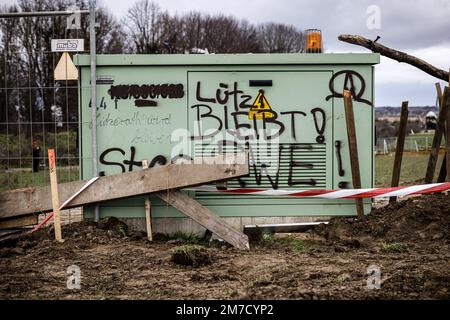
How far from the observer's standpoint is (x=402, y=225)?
8.47 metres

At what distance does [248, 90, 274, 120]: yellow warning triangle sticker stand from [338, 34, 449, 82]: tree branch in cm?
225

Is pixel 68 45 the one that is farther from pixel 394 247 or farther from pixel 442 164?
pixel 442 164

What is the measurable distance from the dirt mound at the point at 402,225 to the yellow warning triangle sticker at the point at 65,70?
13.7 ft

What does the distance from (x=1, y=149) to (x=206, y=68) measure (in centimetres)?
817

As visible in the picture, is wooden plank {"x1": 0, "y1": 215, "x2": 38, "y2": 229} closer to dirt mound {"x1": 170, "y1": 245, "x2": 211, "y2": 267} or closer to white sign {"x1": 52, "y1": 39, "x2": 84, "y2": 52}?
white sign {"x1": 52, "y1": 39, "x2": 84, "y2": 52}

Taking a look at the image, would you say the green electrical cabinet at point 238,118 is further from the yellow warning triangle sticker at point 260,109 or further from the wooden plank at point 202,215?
the wooden plank at point 202,215

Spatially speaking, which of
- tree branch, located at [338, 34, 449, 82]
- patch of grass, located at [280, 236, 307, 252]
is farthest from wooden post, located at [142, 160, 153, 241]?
tree branch, located at [338, 34, 449, 82]

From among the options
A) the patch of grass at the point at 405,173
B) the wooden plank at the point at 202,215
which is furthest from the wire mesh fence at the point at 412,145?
the wooden plank at the point at 202,215

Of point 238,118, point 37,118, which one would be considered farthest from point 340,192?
point 37,118

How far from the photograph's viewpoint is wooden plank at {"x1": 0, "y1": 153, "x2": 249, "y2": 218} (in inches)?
317

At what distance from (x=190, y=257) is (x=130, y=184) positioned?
1.97m

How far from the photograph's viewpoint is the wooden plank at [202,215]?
8102mm

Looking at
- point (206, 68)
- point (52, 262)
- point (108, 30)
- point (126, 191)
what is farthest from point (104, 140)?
point (108, 30)
